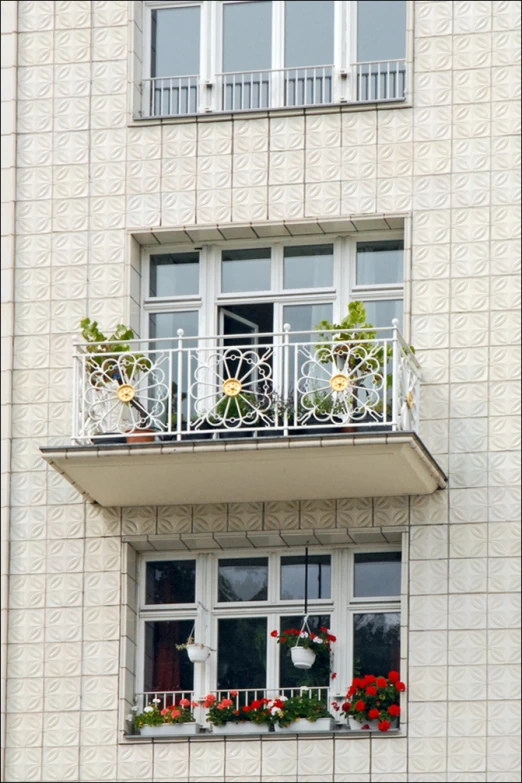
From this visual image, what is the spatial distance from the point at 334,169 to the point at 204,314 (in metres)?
1.94

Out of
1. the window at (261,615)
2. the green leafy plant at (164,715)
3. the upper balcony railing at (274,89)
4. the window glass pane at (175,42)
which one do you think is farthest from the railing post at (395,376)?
the window glass pane at (175,42)

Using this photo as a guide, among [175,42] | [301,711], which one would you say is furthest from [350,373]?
[175,42]

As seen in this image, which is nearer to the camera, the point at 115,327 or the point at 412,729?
the point at 412,729

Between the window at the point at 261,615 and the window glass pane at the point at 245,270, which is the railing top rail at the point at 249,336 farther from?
the window at the point at 261,615

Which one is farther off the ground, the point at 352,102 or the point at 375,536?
the point at 352,102

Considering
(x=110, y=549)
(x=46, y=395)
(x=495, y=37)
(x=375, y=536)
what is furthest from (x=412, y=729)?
(x=495, y=37)

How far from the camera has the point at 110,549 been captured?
896 inches

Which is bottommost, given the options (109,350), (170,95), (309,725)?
(309,725)

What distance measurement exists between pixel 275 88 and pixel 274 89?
0.05ft

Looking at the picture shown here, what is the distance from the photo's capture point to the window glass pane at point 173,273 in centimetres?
2372

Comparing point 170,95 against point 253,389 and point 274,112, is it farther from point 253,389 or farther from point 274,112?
point 253,389

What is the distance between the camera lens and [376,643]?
2233cm

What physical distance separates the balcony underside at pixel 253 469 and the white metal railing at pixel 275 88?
13.0ft

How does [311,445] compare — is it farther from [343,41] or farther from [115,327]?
[343,41]
